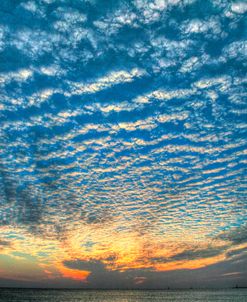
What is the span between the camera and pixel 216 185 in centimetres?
3247

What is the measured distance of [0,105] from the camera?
20.5m

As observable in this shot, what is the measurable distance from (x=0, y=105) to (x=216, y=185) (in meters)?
26.5

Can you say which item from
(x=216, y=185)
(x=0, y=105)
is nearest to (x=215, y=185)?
(x=216, y=185)

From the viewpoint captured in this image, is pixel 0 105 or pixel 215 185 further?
pixel 215 185

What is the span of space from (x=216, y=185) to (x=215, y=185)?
0.12 m

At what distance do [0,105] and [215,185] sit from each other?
26.4m

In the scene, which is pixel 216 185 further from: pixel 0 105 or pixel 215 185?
pixel 0 105

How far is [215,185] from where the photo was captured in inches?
1281

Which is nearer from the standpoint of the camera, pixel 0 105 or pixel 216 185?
pixel 0 105
